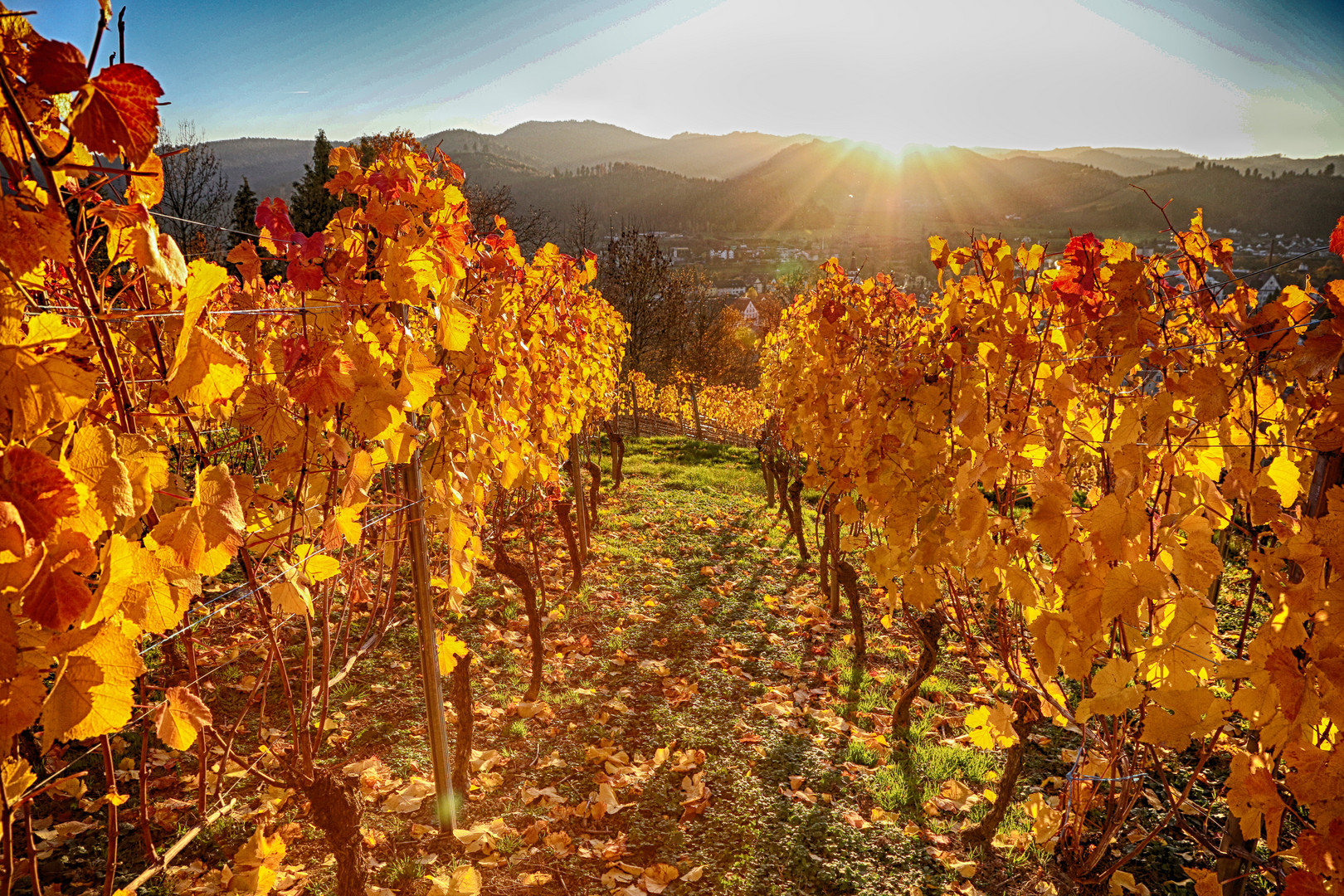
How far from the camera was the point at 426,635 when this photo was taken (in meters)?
2.53

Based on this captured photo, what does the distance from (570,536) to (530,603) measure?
1.49 meters

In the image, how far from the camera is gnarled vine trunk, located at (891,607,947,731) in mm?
3586

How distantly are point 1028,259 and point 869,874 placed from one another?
264cm

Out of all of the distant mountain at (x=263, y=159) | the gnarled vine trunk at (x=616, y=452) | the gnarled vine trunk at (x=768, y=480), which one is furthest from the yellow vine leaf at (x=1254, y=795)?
the distant mountain at (x=263, y=159)

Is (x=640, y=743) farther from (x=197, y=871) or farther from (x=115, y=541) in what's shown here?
(x=115, y=541)

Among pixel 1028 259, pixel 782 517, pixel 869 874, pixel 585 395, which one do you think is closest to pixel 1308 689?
pixel 1028 259

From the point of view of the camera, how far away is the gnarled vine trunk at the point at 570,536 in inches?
193

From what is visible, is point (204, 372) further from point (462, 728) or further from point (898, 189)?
point (898, 189)

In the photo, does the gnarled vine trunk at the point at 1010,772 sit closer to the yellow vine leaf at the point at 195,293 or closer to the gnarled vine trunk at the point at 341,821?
the gnarled vine trunk at the point at 341,821

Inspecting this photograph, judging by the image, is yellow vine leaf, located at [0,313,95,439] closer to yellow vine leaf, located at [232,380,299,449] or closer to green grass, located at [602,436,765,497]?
yellow vine leaf, located at [232,380,299,449]

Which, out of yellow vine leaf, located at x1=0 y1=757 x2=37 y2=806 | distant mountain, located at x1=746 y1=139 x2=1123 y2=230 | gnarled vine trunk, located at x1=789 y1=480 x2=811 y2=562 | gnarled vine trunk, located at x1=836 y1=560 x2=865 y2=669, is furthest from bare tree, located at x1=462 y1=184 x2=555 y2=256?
distant mountain, located at x1=746 y1=139 x2=1123 y2=230

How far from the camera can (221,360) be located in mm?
1034

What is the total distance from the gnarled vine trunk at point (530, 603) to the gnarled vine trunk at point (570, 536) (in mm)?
1136

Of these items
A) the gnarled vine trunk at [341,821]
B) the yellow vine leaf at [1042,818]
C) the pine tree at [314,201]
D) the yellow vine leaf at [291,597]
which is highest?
the pine tree at [314,201]
